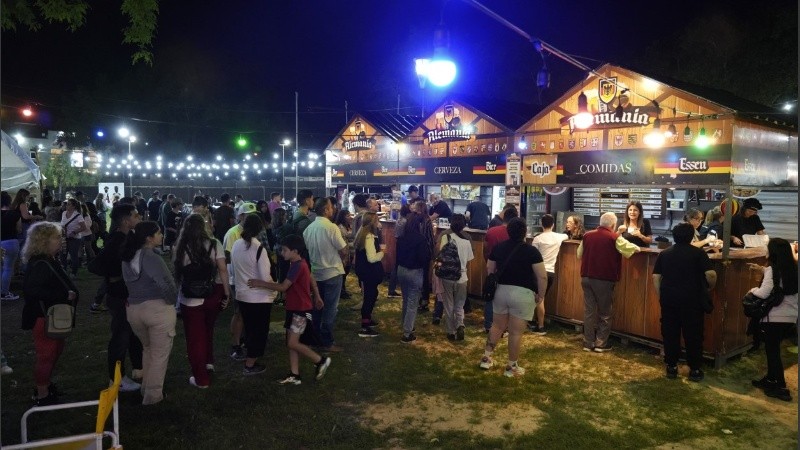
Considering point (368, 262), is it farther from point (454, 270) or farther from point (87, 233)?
point (87, 233)

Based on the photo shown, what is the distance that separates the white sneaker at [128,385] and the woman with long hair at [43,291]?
68cm

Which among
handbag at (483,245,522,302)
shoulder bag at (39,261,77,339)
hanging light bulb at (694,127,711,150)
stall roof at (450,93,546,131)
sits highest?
stall roof at (450,93,546,131)

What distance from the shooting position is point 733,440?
4.86 metres

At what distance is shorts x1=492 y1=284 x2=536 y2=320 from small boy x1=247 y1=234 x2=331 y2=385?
2.31 meters

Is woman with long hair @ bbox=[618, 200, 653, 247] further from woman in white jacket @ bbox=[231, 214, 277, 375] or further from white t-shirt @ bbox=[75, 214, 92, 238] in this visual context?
white t-shirt @ bbox=[75, 214, 92, 238]

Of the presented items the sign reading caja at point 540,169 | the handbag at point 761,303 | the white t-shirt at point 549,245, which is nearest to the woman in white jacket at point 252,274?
the white t-shirt at point 549,245

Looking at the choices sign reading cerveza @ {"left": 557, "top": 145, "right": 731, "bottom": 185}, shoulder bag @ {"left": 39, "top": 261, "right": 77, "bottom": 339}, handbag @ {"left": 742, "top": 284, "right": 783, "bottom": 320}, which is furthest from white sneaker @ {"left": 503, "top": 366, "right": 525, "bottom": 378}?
shoulder bag @ {"left": 39, "top": 261, "right": 77, "bottom": 339}

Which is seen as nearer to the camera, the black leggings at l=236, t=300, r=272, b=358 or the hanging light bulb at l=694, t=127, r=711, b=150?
the black leggings at l=236, t=300, r=272, b=358

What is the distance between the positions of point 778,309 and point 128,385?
291 inches

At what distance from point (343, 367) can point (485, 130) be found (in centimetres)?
744

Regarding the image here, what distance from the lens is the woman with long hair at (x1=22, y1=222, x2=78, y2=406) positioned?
202 inches

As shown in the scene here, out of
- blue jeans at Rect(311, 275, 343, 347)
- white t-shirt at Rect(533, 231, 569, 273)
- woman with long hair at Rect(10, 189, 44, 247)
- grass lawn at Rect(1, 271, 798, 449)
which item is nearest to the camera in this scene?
grass lawn at Rect(1, 271, 798, 449)

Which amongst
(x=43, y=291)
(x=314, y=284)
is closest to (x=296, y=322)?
(x=314, y=284)

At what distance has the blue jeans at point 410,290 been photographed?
7605 mm
